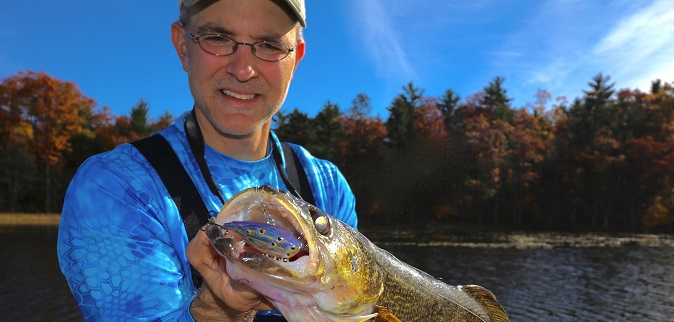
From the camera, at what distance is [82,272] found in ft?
7.23

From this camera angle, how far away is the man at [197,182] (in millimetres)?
2141

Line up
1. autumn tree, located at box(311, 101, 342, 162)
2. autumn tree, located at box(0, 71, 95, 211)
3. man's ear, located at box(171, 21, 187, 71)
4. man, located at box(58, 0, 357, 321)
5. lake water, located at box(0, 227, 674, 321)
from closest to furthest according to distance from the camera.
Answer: man, located at box(58, 0, 357, 321) < man's ear, located at box(171, 21, 187, 71) < lake water, located at box(0, 227, 674, 321) < autumn tree, located at box(0, 71, 95, 211) < autumn tree, located at box(311, 101, 342, 162)

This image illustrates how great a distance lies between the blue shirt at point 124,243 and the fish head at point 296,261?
484mm

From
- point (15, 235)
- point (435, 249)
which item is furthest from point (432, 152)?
point (15, 235)

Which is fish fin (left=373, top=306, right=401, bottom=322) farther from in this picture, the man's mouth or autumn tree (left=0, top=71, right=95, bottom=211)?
autumn tree (left=0, top=71, right=95, bottom=211)

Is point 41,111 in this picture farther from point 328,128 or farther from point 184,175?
point 184,175

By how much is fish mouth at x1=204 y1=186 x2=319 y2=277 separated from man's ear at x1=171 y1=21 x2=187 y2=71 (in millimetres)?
1372

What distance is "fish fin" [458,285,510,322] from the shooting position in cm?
312

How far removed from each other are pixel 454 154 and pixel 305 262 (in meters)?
59.3

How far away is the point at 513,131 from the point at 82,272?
63.5 meters

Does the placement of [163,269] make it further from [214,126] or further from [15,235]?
[15,235]

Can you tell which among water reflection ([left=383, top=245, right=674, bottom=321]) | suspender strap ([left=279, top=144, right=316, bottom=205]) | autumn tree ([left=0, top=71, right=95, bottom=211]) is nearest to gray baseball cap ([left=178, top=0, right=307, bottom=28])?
suspender strap ([left=279, top=144, right=316, bottom=205])

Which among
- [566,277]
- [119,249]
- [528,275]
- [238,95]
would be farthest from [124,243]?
[566,277]

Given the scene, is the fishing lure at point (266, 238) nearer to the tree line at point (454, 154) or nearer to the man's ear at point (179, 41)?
the man's ear at point (179, 41)
